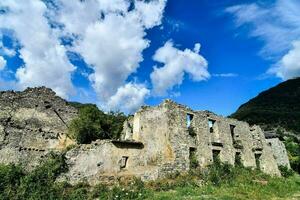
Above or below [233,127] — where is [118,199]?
below

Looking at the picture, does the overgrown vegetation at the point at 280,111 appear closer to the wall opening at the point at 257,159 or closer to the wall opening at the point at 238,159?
the wall opening at the point at 257,159

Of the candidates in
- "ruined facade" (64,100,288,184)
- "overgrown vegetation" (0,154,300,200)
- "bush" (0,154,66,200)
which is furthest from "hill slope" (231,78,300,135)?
"bush" (0,154,66,200)

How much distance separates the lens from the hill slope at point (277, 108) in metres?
58.7

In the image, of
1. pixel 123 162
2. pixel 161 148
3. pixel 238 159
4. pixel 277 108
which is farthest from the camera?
pixel 277 108

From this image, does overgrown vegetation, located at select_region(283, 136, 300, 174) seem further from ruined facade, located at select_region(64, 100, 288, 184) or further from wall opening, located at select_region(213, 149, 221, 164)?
wall opening, located at select_region(213, 149, 221, 164)

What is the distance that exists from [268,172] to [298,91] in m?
58.7

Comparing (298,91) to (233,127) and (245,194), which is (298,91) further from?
(245,194)

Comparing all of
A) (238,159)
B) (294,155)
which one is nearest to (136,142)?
(238,159)

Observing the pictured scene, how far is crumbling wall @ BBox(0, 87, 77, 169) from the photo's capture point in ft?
76.3

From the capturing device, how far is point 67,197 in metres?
14.7

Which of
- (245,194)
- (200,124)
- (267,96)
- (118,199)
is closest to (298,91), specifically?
(267,96)

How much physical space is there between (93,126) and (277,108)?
55040 mm

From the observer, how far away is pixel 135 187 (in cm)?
1598

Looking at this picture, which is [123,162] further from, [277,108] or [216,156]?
[277,108]
